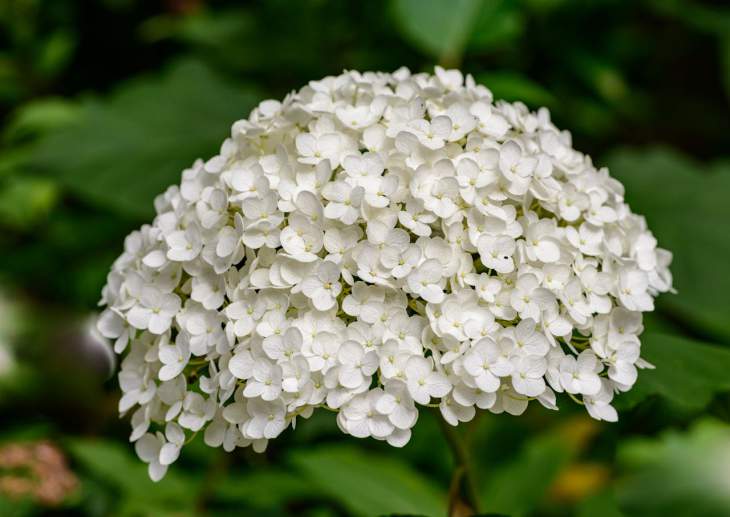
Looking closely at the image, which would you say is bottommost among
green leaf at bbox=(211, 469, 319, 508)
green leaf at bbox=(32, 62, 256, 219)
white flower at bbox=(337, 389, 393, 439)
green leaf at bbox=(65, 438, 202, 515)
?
green leaf at bbox=(65, 438, 202, 515)

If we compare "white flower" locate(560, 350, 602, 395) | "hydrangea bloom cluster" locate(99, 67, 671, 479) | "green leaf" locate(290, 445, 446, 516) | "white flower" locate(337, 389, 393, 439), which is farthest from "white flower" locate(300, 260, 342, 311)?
"green leaf" locate(290, 445, 446, 516)

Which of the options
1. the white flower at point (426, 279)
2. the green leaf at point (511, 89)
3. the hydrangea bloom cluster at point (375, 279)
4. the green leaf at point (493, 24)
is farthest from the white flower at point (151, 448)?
the green leaf at point (493, 24)

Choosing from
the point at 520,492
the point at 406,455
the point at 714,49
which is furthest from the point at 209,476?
the point at 714,49

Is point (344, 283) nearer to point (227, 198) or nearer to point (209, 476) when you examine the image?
point (227, 198)

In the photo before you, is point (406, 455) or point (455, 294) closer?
point (455, 294)

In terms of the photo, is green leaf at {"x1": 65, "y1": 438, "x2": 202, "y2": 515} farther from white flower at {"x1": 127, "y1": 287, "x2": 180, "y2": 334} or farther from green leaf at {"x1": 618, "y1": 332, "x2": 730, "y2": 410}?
green leaf at {"x1": 618, "y1": 332, "x2": 730, "y2": 410}

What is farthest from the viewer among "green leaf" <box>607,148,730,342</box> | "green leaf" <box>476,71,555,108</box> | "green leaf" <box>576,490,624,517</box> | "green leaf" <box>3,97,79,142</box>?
"green leaf" <box>3,97,79,142</box>

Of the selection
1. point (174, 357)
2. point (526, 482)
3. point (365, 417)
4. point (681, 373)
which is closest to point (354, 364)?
point (365, 417)
